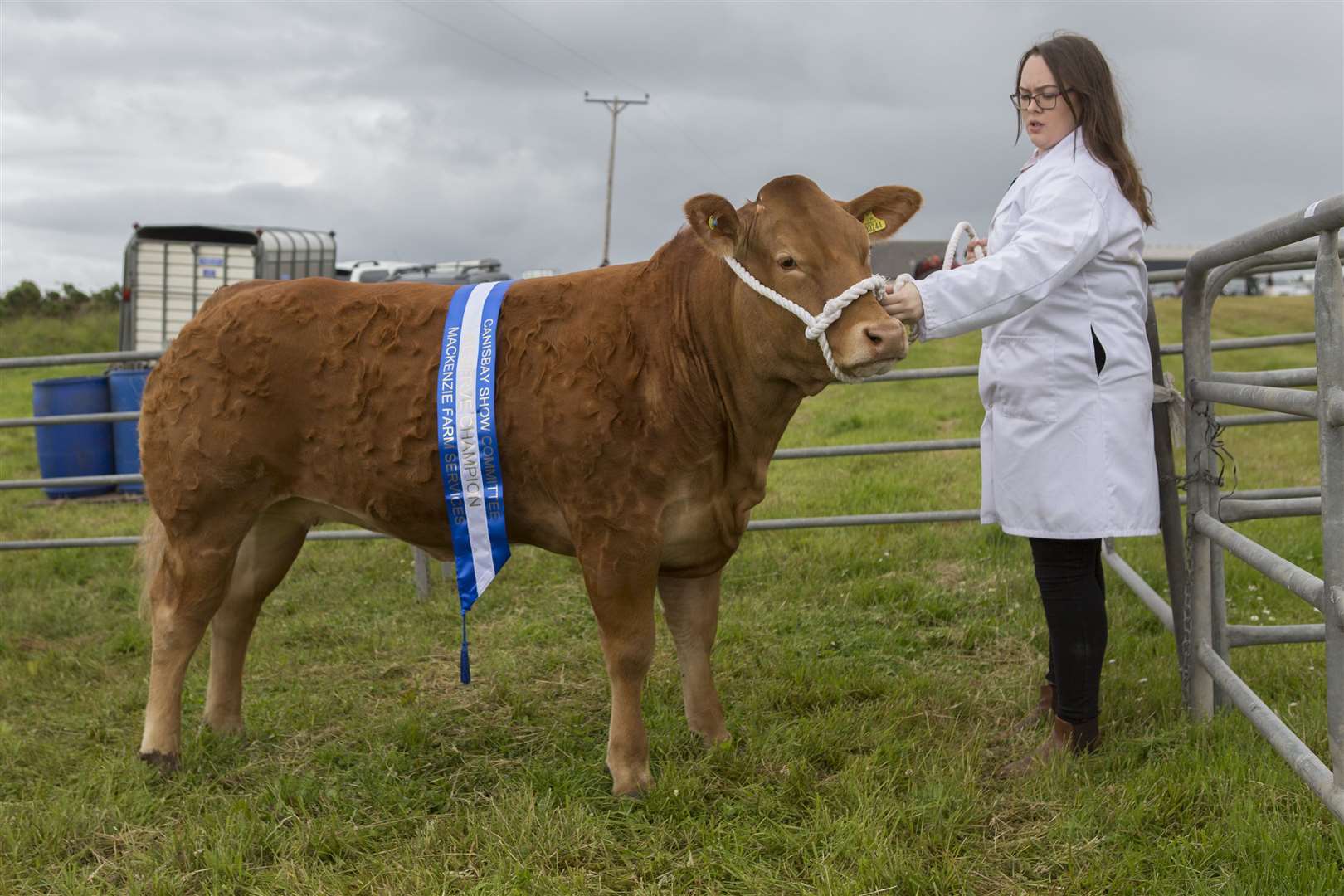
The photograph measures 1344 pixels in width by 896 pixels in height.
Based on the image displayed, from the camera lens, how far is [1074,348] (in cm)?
331

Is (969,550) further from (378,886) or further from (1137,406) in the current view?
(378,886)

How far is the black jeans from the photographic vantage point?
3480 millimetres

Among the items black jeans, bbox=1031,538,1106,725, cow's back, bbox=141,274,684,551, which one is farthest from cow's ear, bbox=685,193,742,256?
black jeans, bbox=1031,538,1106,725

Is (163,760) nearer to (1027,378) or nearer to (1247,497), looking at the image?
(1027,378)

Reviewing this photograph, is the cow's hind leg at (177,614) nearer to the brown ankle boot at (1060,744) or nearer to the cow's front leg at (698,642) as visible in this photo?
the cow's front leg at (698,642)

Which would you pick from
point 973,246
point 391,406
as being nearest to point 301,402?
point 391,406

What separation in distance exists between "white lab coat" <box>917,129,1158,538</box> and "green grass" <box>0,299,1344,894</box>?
787mm

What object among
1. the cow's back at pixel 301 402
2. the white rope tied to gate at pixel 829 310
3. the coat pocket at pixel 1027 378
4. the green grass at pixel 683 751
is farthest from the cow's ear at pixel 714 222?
the green grass at pixel 683 751

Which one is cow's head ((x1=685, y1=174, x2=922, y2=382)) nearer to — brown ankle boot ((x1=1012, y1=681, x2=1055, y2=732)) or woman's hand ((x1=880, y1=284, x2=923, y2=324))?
woman's hand ((x1=880, y1=284, x2=923, y2=324))

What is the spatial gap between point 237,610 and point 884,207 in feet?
8.58

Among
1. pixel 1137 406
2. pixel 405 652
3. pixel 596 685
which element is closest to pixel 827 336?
pixel 1137 406

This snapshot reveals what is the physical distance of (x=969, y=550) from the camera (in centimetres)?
600

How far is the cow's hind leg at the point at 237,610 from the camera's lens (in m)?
4.13

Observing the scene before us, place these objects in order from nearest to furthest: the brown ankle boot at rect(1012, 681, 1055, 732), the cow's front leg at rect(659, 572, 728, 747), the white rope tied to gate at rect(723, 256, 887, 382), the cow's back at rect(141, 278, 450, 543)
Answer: the white rope tied to gate at rect(723, 256, 887, 382) → the cow's back at rect(141, 278, 450, 543) → the cow's front leg at rect(659, 572, 728, 747) → the brown ankle boot at rect(1012, 681, 1055, 732)
